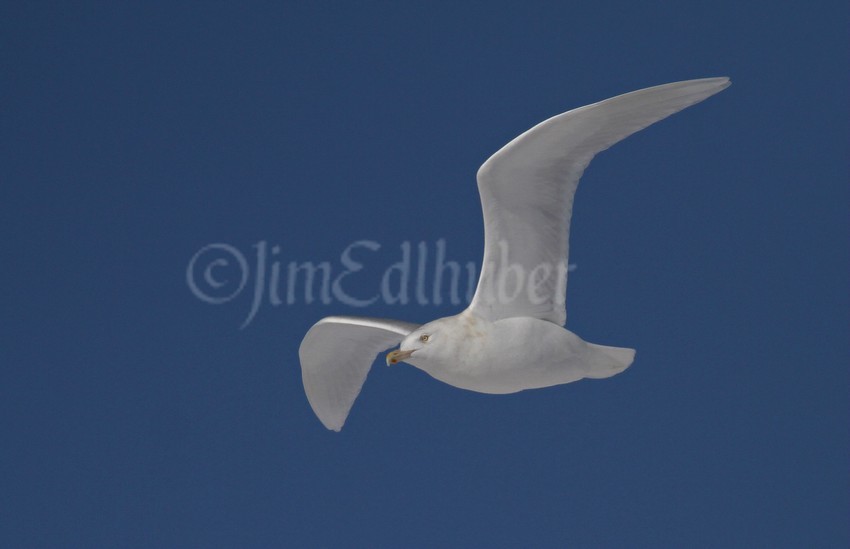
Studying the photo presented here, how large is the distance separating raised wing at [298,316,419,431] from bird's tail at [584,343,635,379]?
4.62 ft

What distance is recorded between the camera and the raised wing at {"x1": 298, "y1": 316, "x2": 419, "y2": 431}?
26.5 ft

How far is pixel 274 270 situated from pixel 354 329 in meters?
0.82

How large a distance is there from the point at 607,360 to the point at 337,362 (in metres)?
2.05

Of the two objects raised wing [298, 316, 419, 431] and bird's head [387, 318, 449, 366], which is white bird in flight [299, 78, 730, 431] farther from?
raised wing [298, 316, 419, 431]

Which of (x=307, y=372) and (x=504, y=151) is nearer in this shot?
(x=504, y=151)

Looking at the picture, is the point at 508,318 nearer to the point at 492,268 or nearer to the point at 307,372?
the point at 492,268

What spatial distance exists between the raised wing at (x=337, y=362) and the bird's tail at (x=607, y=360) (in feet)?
4.62

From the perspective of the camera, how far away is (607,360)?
23.4ft

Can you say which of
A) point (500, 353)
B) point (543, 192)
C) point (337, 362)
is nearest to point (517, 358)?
point (500, 353)

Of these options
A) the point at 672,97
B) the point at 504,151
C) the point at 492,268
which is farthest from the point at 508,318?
the point at 672,97

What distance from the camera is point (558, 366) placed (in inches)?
275

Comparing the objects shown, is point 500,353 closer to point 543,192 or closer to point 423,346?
point 423,346

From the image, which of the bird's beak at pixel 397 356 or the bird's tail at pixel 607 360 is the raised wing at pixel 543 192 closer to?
the bird's tail at pixel 607 360

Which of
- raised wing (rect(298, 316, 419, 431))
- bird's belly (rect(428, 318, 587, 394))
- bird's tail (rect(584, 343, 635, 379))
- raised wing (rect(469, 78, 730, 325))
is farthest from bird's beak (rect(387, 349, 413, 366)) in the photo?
bird's tail (rect(584, 343, 635, 379))
